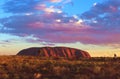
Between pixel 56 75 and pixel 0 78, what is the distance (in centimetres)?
490

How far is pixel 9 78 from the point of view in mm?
32500

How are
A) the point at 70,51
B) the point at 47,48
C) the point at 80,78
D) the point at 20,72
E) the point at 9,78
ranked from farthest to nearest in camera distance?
the point at 70,51
the point at 47,48
the point at 20,72
the point at 9,78
the point at 80,78

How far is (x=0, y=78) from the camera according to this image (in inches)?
1291

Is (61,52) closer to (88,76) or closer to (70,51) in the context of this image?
(70,51)

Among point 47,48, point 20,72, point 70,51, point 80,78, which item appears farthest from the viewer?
point 70,51

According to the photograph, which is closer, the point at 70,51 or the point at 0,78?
the point at 0,78

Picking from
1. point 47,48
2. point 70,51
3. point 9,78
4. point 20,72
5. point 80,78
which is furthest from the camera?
point 70,51

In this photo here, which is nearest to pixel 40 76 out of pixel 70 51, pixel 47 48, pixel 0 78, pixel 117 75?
pixel 0 78

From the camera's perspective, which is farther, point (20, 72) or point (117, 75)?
point (20, 72)

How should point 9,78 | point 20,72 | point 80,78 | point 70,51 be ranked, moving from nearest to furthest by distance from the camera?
1. point 80,78
2. point 9,78
3. point 20,72
4. point 70,51

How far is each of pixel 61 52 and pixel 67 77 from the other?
66.2 metres

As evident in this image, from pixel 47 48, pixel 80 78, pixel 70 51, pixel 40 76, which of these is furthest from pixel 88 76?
pixel 70 51

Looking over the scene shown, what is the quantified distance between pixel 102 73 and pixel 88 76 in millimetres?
1483

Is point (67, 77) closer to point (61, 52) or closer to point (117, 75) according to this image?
point (117, 75)
